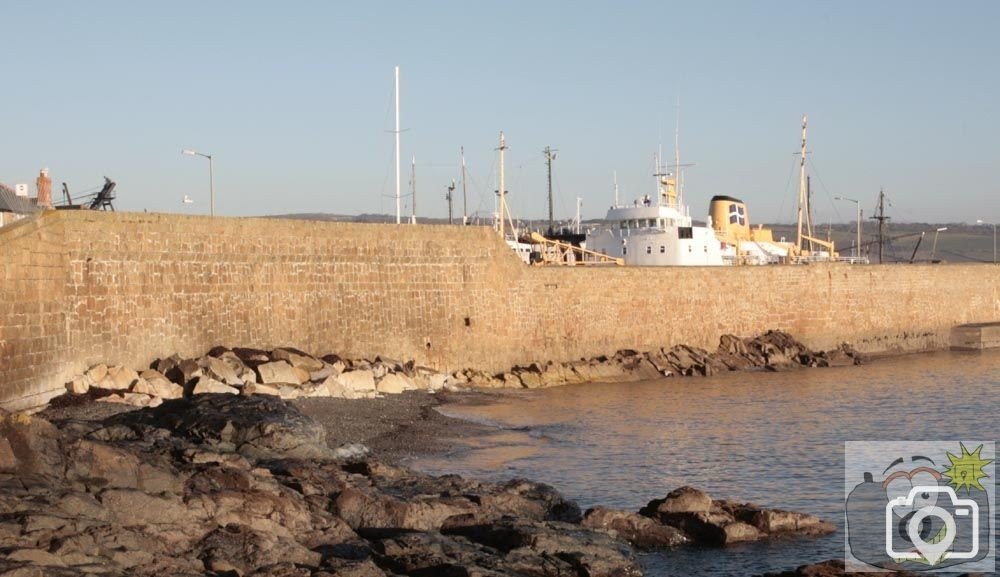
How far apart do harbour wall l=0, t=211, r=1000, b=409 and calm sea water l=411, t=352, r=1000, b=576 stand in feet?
8.00

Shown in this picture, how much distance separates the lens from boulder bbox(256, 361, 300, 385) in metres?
22.4

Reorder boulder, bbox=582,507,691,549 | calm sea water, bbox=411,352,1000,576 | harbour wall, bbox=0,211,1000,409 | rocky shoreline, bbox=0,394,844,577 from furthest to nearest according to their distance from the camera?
harbour wall, bbox=0,211,1000,409 → calm sea water, bbox=411,352,1000,576 → boulder, bbox=582,507,691,549 → rocky shoreline, bbox=0,394,844,577

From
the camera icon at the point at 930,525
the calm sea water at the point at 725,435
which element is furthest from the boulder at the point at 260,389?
the camera icon at the point at 930,525

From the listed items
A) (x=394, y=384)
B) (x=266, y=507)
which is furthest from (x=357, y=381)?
(x=266, y=507)

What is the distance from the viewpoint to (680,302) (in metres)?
35.3

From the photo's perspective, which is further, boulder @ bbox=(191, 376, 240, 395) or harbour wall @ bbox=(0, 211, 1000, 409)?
boulder @ bbox=(191, 376, 240, 395)

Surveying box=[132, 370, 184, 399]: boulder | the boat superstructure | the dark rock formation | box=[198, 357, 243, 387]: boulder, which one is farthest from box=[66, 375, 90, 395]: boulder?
the boat superstructure

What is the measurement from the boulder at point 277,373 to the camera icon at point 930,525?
1091 cm

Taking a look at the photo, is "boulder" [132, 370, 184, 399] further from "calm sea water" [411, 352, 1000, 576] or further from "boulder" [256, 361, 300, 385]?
"calm sea water" [411, 352, 1000, 576]

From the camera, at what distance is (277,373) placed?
22.6 metres

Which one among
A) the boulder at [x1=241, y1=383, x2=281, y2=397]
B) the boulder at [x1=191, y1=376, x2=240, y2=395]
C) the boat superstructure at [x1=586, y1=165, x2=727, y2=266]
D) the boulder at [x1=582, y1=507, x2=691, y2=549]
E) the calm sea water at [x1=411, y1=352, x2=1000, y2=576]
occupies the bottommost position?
the calm sea water at [x1=411, y1=352, x2=1000, y2=576]

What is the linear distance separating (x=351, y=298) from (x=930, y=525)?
49.2 feet

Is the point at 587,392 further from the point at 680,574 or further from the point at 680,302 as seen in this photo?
the point at 680,574

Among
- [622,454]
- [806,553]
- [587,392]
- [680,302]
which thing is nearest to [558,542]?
[806,553]
